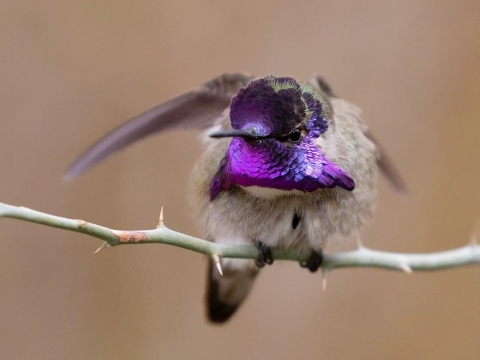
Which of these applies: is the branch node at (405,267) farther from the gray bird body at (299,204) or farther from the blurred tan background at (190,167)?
the blurred tan background at (190,167)

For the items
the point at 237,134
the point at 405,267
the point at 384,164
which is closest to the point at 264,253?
the point at 405,267

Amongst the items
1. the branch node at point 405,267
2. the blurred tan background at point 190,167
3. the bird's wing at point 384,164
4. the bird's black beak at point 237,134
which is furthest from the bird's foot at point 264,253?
the blurred tan background at point 190,167

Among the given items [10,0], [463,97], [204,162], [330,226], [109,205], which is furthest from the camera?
[463,97]

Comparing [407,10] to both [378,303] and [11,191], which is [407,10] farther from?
[11,191]

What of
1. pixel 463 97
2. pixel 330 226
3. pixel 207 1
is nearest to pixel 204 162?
pixel 330 226

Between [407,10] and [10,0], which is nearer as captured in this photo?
[10,0]

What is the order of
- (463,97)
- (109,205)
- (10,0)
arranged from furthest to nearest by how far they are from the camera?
1. (463,97)
2. (109,205)
3. (10,0)

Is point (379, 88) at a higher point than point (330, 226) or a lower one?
higher

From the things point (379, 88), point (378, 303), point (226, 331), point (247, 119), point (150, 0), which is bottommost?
point (226, 331)

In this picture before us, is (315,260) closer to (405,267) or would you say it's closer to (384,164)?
(405,267)
